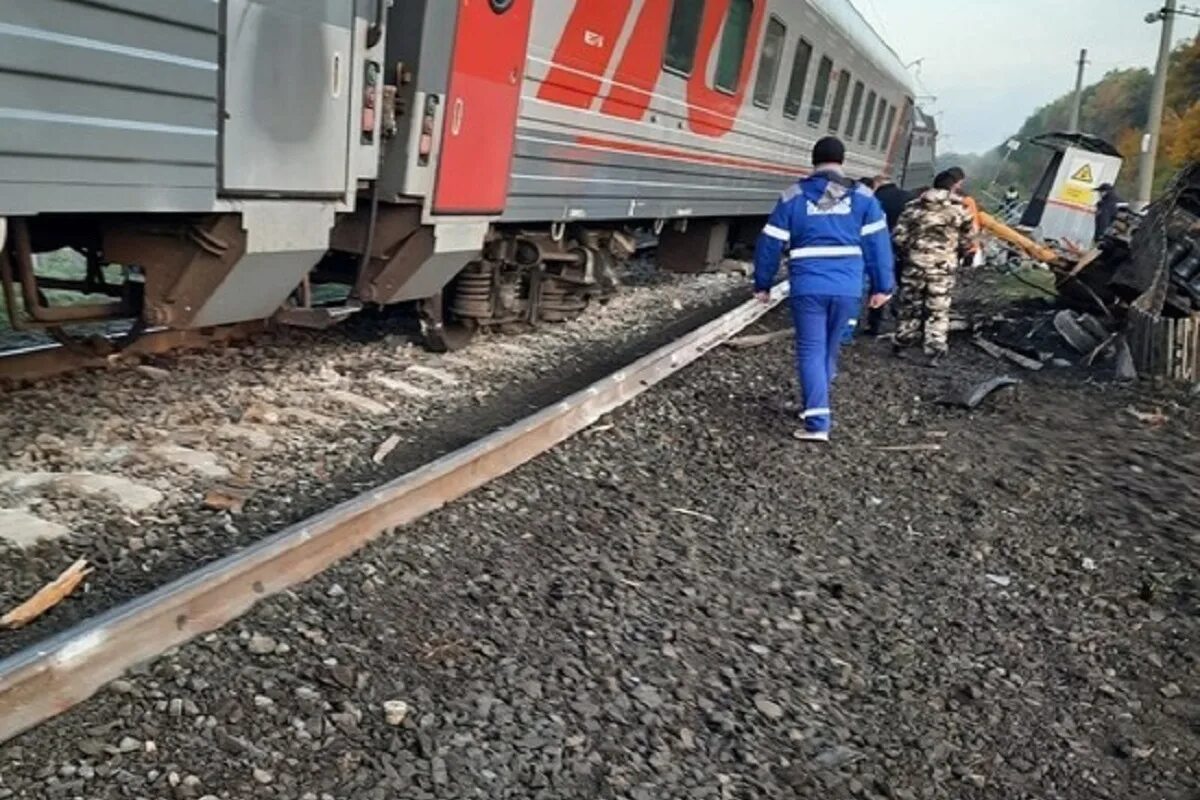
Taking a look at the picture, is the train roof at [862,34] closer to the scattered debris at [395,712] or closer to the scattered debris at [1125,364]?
the scattered debris at [1125,364]

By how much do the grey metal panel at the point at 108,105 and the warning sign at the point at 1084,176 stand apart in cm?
2058

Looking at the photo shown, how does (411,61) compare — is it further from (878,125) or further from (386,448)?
(878,125)

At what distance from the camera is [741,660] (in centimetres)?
335

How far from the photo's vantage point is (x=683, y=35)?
8.26m

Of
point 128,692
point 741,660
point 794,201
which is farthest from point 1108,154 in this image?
point 128,692

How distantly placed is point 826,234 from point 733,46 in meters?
3.61

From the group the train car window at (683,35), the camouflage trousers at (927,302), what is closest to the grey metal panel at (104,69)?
the train car window at (683,35)

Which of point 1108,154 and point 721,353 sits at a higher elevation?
point 1108,154

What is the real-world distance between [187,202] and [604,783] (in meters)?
2.61

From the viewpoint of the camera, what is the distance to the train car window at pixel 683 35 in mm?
8047

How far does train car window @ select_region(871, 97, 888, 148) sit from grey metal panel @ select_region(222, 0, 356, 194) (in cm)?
1376

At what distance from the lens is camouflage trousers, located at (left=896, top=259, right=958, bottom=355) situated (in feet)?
30.7

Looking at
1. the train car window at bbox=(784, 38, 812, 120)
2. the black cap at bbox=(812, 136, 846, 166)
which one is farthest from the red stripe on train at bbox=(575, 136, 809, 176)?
the black cap at bbox=(812, 136, 846, 166)

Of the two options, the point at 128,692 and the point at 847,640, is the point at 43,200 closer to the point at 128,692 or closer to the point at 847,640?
the point at 128,692
